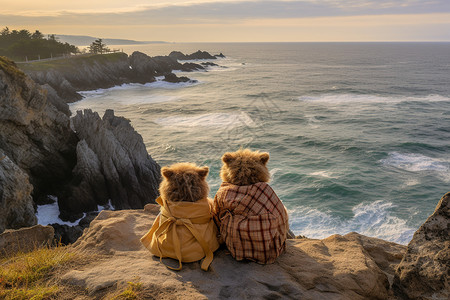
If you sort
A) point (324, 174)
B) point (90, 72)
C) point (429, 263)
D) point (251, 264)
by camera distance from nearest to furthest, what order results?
1. point (429, 263)
2. point (251, 264)
3. point (324, 174)
4. point (90, 72)

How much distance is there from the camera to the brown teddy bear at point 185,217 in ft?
17.6

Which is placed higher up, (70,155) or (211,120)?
(70,155)

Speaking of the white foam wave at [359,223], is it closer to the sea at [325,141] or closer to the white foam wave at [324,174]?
the sea at [325,141]

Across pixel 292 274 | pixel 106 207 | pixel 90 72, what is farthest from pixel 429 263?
pixel 90 72

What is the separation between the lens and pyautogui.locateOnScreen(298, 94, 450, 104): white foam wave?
174ft

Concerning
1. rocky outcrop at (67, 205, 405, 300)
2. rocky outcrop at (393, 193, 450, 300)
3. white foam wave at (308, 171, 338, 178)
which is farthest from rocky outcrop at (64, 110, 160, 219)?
rocky outcrop at (393, 193, 450, 300)

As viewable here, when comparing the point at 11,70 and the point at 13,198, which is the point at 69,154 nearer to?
the point at 11,70

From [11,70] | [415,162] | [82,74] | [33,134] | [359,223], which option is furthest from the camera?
[82,74]

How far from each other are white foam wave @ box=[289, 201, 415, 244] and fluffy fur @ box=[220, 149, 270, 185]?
41.3 ft

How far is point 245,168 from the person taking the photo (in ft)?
18.5

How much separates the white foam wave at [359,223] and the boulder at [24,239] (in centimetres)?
1262

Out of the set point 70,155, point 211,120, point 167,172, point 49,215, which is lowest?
point 49,215

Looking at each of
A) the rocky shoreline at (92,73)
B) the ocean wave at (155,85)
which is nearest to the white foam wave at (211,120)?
the rocky shoreline at (92,73)

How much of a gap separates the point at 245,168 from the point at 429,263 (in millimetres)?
3151
